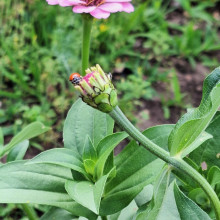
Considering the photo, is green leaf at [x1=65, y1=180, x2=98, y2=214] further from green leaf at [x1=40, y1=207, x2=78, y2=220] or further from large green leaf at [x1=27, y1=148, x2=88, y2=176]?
green leaf at [x1=40, y1=207, x2=78, y2=220]

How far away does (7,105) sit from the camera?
1711 mm

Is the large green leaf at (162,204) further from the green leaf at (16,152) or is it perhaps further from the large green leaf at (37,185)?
the green leaf at (16,152)

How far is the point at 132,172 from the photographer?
0.83m

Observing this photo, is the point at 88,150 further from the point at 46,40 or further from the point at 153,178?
the point at 46,40

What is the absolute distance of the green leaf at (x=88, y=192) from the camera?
67 cm

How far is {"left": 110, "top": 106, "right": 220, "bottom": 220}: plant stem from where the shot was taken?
2.18 ft

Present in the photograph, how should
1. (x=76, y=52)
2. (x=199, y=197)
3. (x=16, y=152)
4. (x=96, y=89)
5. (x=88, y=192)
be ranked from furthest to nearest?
1. (x=76, y=52)
2. (x=16, y=152)
3. (x=199, y=197)
4. (x=88, y=192)
5. (x=96, y=89)

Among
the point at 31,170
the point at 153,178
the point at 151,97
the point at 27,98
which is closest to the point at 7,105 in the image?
the point at 27,98

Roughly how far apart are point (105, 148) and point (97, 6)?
12.2 inches

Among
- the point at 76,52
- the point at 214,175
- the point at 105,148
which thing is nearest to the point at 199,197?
the point at 214,175

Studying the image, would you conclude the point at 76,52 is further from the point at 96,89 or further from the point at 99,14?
the point at 96,89

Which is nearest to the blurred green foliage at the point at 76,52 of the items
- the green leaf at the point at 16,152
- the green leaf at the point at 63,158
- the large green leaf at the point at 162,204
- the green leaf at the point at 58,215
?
the green leaf at the point at 16,152

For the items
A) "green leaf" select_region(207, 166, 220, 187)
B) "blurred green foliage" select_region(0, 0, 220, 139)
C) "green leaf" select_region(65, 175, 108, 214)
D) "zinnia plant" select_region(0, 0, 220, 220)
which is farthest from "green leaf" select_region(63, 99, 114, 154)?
"blurred green foliage" select_region(0, 0, 220, 139)

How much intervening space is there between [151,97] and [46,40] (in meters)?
0.50
